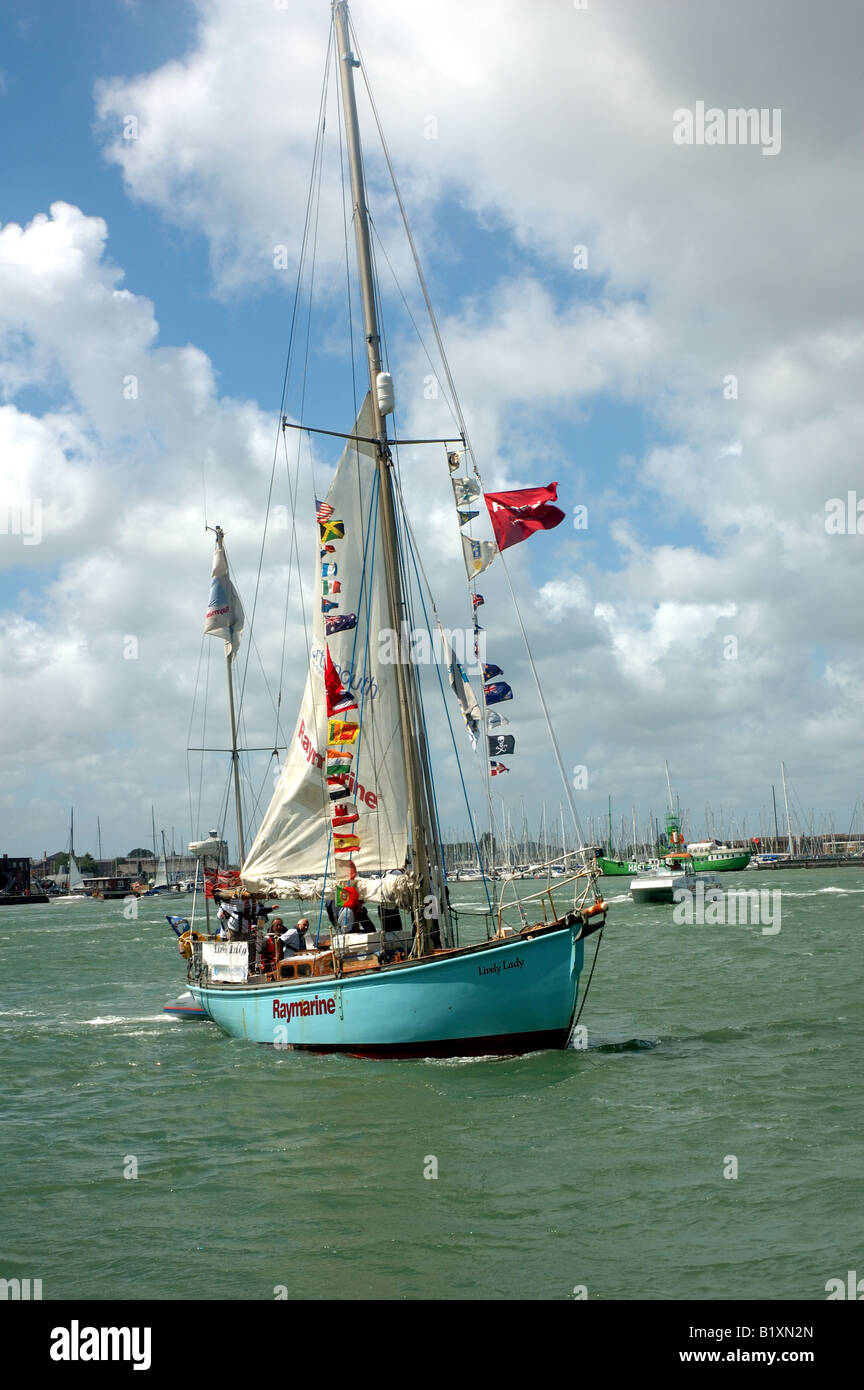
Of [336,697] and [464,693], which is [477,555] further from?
[336,697]

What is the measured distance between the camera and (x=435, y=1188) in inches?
518

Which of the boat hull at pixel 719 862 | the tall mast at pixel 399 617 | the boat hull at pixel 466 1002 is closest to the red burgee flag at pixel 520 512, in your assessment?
the tall mast at pixel 399 617

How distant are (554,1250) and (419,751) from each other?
13.9m

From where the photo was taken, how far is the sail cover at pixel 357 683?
A: 2400cm

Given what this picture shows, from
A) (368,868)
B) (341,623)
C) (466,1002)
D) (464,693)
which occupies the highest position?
(341,623)

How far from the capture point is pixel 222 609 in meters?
35.4

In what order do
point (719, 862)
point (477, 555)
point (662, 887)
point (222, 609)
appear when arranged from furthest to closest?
point (719, 862)
point (662, 887)
point (222, 609)
point (477, 555)

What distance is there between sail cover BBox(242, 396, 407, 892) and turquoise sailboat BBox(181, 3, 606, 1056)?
32mm

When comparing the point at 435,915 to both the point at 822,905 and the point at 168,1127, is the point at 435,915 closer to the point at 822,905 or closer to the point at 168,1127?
the point at 168,1127

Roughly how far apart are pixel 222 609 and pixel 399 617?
1279 cm

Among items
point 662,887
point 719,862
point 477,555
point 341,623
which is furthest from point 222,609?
point 719,862

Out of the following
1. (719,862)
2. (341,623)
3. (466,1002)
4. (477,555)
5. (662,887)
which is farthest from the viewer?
(719,862)

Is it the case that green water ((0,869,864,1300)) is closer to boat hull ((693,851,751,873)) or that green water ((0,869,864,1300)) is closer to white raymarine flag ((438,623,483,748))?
white raymarine flag ((438,623,483,748))
